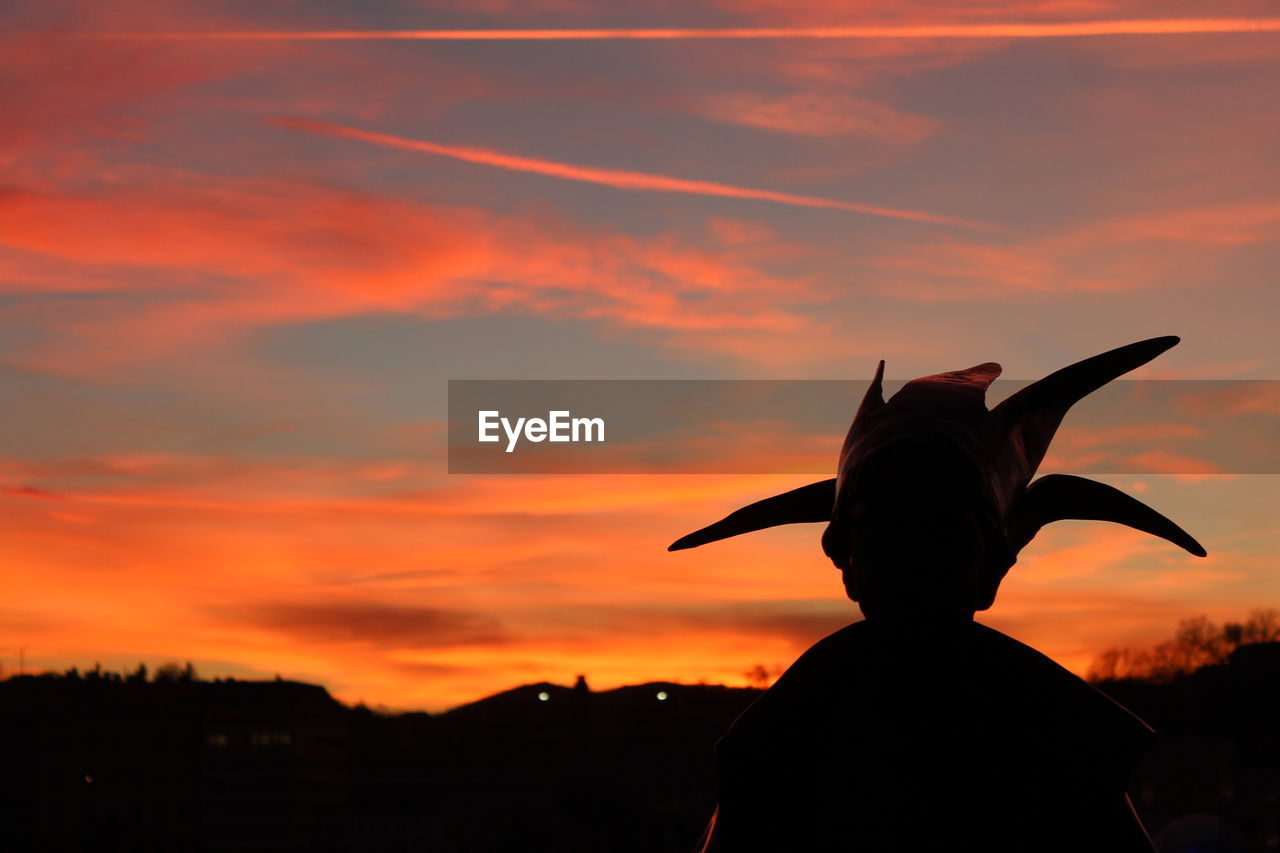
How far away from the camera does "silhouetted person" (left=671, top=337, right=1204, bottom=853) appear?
8805mm

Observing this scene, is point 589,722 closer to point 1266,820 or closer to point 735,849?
point 1266,820

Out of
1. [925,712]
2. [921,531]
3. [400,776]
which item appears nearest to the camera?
[921,531]

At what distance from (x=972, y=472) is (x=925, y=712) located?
131cm

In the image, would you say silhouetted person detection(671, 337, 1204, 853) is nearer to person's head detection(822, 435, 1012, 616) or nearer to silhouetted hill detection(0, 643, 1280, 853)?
person's head detection(822, 435, 1012, 616)

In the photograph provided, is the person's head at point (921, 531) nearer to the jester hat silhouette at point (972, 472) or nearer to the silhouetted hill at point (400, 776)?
the jester hat silhouette at point (972, 472)

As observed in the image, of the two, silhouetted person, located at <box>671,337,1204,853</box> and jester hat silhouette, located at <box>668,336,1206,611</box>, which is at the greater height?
jester hat silhouette, located at <box>668,336,1206,611</box>

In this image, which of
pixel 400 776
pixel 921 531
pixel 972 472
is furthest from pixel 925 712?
pixel 400 776

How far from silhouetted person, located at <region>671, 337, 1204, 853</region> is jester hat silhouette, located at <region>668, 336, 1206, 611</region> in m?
0.02

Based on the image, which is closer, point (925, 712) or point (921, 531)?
point (921, 531)

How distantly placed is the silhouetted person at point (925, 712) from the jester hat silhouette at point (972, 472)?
0.06ft

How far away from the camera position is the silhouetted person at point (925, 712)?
8805 millimetres

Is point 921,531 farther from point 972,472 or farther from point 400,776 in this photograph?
point 400,776

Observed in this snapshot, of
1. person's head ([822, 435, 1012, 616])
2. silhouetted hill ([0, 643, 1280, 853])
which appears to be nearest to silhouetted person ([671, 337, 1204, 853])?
person's head ([822, 435, 1012, 616])

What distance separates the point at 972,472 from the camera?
9.12 metres
